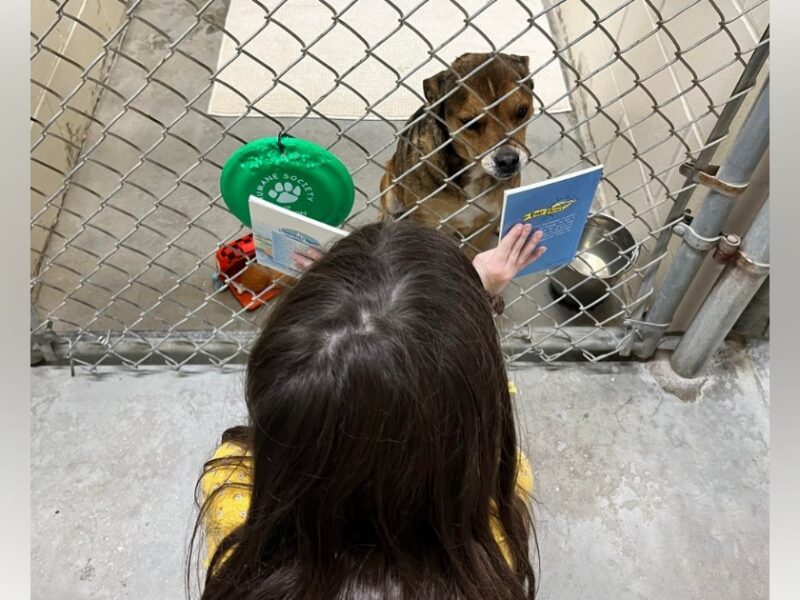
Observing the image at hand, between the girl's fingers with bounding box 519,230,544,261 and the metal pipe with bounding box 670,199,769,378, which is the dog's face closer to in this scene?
the girl's fingers with bounding box 519,230,544,261

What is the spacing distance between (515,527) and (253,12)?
378cm

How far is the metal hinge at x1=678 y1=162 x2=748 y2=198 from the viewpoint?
1.83 metres

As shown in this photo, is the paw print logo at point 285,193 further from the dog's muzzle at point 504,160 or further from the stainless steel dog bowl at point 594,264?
the stainless steel dog bowl at point 594,264

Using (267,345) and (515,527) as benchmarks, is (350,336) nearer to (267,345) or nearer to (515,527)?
(267,345)

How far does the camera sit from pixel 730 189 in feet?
5.99

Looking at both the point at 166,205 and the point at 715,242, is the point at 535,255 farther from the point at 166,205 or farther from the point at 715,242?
the point at 166,205

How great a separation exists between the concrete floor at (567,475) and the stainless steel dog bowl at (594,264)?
0.43 meters

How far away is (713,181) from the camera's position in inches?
72.5

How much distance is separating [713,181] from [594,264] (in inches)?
41.4

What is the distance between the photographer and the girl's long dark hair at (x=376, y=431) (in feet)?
3.24

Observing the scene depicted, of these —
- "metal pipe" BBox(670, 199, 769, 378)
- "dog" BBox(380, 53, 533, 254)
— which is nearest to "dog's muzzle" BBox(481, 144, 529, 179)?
"dog" BBox(380, 53, 533, 254)

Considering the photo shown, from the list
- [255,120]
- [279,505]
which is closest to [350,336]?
[279,505]

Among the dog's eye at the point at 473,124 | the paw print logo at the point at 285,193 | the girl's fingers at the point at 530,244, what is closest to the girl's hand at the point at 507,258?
the girl's fingers at the point at 530,244

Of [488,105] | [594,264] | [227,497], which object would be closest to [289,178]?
[227,497]
